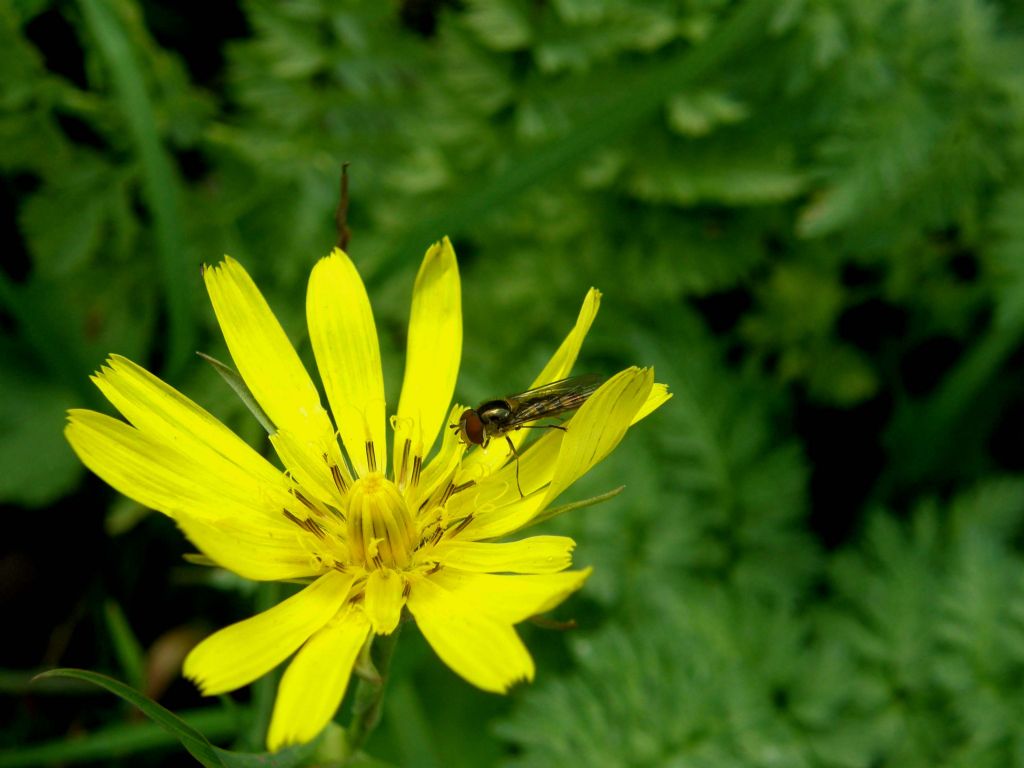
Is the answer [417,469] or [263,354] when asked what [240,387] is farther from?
[417,469]

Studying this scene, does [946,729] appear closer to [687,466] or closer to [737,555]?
[737,555]

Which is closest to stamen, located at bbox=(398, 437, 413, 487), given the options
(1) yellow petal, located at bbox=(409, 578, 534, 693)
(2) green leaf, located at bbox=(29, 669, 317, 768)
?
(1) yellow petal, located at bbox=(409, 578, 534, 693)

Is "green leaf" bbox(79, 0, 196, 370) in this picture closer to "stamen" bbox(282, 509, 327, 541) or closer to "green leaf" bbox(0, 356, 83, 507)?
"green leaf" bbox(0, 356, 83, 507)

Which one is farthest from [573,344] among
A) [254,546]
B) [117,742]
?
[117,742]

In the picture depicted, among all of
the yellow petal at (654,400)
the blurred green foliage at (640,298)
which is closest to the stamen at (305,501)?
the yellow petal at (654,400)

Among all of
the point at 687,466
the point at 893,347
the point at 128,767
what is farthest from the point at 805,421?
the point at 128,767
